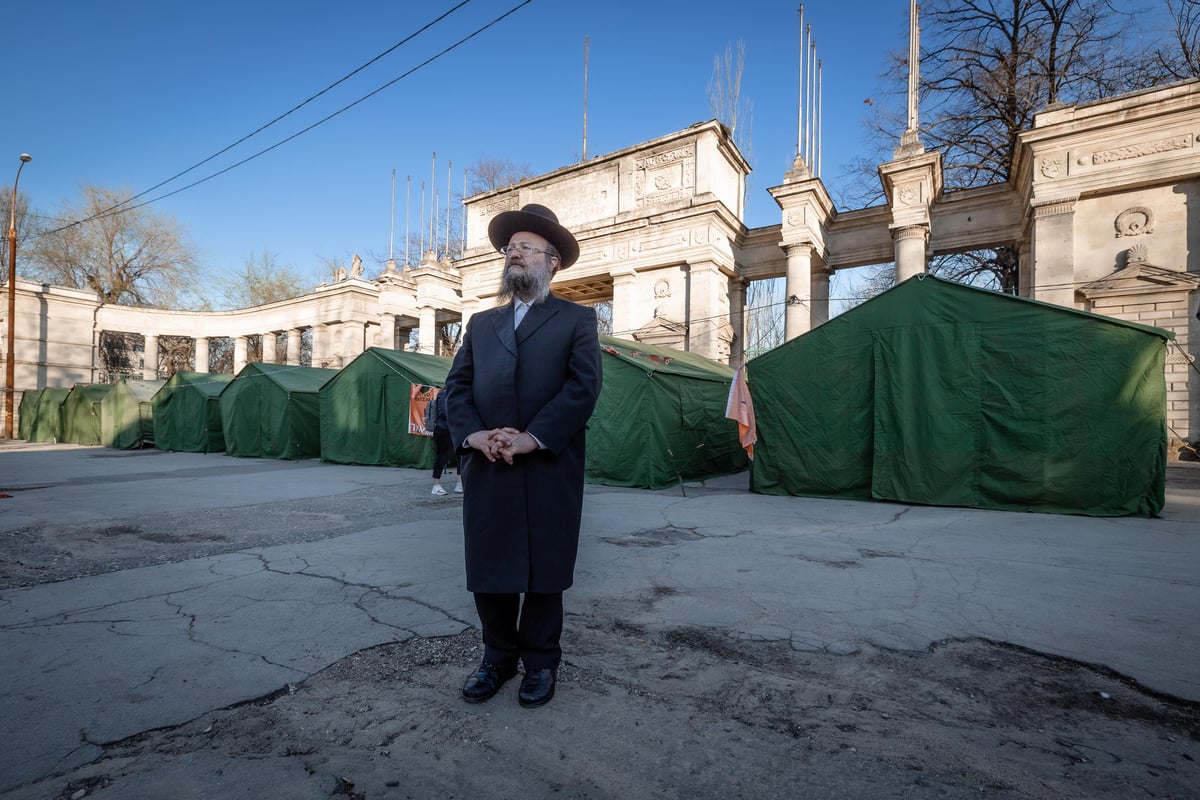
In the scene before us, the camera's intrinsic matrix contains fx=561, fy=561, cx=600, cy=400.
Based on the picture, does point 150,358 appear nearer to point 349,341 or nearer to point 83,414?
point 349,341

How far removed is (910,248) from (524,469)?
1866cm

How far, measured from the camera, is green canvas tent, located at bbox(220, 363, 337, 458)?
14.8m

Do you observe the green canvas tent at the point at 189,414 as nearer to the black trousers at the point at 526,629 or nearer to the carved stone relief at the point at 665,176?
the carved stone relief at the point at 665,176

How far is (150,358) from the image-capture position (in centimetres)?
3341

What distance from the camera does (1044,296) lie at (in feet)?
48.8

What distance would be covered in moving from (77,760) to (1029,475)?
8797mm

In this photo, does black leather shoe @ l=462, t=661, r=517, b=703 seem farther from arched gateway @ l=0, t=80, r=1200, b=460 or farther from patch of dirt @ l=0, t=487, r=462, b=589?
arched gateway @ l=0, t=80, r=1200, b=460

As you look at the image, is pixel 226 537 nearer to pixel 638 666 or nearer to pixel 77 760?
pixel 77 760

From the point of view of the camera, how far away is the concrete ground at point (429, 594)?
228 cm

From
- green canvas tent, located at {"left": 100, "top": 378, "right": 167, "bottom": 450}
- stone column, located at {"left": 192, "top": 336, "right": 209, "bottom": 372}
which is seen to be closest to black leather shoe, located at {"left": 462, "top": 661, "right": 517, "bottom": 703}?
green canvas tent, located at {"left": 100, "top": 378, "right": 167, "bottom": 450}

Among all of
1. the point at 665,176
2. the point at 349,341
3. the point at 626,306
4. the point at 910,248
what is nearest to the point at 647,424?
the point at 910,248

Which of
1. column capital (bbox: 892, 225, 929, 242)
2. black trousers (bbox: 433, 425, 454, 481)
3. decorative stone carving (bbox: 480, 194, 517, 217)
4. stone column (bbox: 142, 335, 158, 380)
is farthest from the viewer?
stone column (bbox: 142, 335, 158, 380)

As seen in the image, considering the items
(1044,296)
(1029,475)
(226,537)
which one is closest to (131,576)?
(226,537)

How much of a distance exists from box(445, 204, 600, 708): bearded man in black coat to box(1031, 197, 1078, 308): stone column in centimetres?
1708
